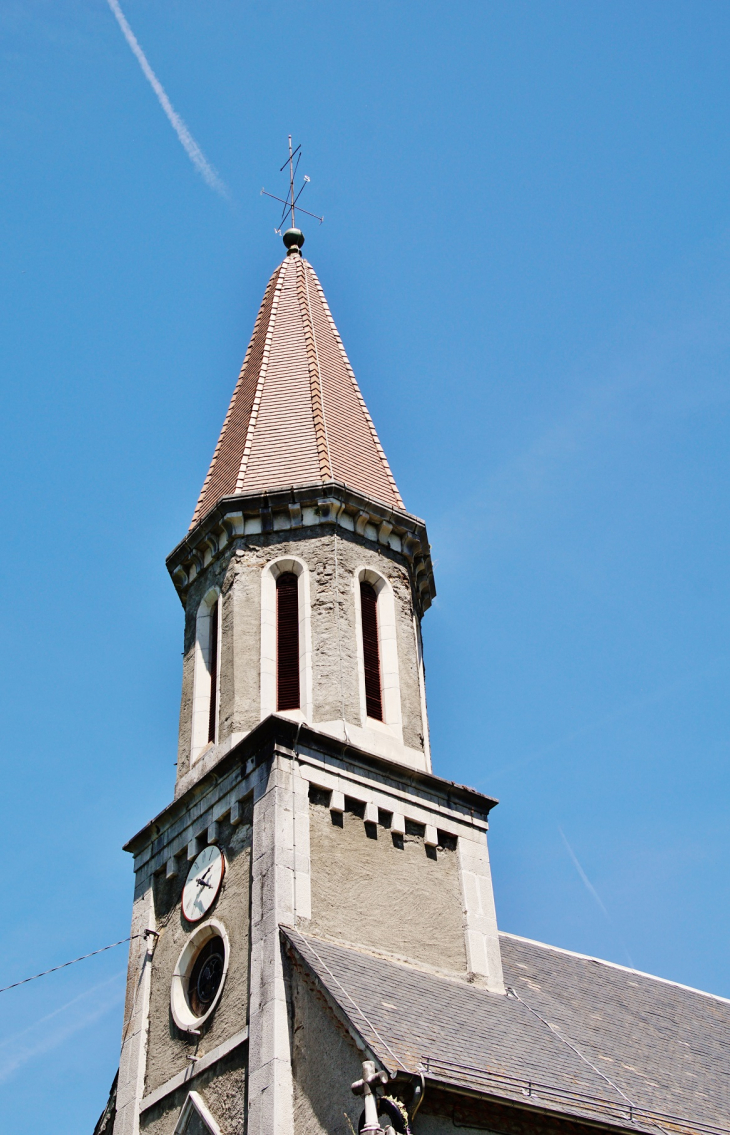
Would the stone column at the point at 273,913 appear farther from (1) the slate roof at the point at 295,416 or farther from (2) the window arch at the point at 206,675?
(1) the slate roof at the point at 295,416

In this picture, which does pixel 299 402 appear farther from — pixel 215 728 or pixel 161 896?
pixel 161 896

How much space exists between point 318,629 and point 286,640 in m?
0.54

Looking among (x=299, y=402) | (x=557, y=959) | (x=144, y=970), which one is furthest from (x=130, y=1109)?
(x=299, y=402)

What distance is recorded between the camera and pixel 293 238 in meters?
26.7

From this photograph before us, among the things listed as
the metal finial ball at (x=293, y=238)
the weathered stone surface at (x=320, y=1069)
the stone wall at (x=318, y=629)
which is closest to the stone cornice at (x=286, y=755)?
the stone wall at (x=318, y=629)

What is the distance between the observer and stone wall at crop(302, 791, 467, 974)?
51.5 feet

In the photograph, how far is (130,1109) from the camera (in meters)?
16.2

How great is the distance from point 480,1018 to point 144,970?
193 inches

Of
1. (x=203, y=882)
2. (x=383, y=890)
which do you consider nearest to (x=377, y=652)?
(x=383, y=890)

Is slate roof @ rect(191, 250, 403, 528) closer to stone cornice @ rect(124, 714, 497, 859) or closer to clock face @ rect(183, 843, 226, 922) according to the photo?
stone cornice @ rect(124, 714, 497, 859)

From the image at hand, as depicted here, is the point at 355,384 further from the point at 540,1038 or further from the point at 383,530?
the point at 540,1038

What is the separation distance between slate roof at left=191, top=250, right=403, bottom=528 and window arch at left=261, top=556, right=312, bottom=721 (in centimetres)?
155

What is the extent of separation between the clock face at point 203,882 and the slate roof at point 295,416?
5.85 metres

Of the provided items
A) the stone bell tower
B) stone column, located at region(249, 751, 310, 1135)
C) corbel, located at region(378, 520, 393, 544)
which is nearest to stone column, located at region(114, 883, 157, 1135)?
the stone bell tower
